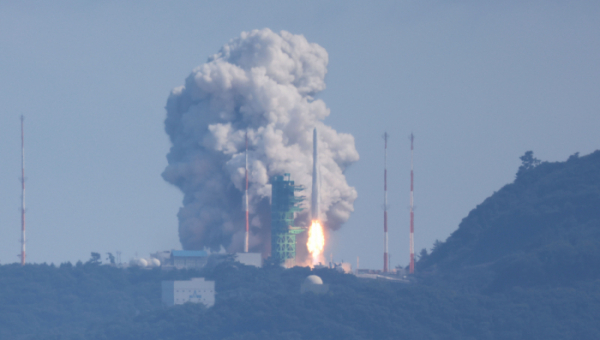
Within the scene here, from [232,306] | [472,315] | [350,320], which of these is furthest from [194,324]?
[472,315]

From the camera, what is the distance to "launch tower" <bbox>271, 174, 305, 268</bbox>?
416 ft

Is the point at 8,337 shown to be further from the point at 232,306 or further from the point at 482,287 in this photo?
the point at 482,287

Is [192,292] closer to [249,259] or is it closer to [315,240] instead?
[249,259]

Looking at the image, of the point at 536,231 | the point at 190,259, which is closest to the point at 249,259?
the point at 190,259

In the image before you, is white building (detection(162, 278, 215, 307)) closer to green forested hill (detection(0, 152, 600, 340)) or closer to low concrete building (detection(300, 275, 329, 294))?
green forested hill (detection(0, 152, 600, 340))

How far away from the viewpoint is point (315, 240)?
418 ft

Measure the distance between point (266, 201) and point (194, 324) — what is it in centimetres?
1785

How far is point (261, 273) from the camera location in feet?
413

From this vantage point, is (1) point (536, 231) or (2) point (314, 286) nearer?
(2) point (314, 286)

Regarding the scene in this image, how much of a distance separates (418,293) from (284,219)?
53.2 ft

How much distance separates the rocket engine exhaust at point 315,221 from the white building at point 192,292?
1062cm

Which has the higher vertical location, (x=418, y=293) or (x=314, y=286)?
(x=314, y=286)

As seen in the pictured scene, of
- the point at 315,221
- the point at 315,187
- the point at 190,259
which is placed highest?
the point at 315,187

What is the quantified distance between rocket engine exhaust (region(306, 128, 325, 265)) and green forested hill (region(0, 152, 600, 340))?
13.4 feet
